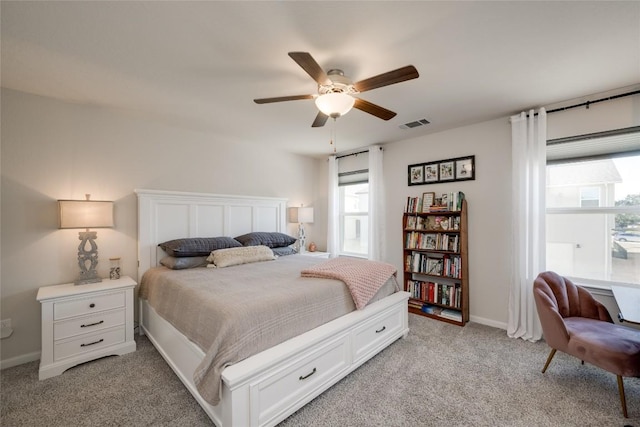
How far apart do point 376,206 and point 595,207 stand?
2.42 meters

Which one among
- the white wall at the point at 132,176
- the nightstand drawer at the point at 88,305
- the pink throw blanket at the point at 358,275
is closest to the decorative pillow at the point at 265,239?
the white wall at the point at 132,176

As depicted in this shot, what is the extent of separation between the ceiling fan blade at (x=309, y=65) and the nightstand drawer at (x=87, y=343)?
285cm

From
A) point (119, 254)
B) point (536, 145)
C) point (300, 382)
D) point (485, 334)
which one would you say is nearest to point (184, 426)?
point (300, 382)

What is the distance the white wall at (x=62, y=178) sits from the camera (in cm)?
239

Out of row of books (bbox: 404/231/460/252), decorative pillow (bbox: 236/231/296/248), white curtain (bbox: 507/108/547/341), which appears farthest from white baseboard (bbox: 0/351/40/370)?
white curtain (bbox: 507/108/547/341)

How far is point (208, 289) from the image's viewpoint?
204 centimetres

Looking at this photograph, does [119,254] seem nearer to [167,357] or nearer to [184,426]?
[167,357]

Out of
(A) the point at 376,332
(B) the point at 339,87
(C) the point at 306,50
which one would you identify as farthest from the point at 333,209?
(C) the point at 306,50

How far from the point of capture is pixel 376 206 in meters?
4.17

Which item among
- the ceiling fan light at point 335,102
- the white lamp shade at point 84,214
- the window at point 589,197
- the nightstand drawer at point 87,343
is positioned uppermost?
the ceiling fan light at point 335,102

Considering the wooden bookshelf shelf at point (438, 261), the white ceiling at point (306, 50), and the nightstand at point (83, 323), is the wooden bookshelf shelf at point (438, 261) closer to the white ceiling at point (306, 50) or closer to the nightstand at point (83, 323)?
the white ceiling at point (306, 50)

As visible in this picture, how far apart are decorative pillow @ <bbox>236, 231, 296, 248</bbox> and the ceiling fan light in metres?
2.17

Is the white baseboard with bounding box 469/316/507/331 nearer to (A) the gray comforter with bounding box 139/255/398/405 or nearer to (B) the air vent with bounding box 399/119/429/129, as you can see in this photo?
(A) the gray comforter with bounding box 139/255/398/405

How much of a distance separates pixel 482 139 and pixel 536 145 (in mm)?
574
